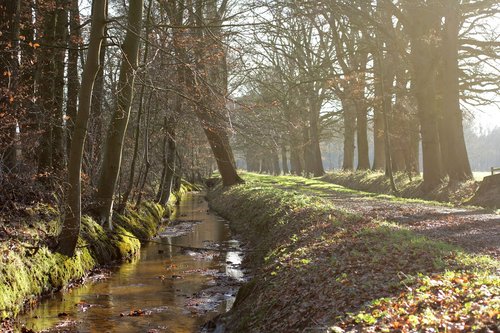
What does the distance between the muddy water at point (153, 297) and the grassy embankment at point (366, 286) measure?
935mm

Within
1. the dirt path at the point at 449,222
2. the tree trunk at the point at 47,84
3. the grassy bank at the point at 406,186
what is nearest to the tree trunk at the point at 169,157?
the tree trunk at the point at 47,84

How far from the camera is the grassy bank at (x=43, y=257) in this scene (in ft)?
26.8

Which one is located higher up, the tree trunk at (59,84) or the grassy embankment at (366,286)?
the tree trunk at (59,84)

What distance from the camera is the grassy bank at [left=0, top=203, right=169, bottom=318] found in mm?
8180

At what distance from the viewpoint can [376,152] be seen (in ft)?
117

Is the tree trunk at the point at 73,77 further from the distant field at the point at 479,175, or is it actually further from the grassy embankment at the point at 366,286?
the distant field at the point at 479,175

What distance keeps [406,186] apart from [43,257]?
20036 mm

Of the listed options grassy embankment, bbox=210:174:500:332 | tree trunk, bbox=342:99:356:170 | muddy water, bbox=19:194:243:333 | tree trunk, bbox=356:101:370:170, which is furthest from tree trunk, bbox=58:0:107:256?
tree trunk, bbox=342:99:356:170

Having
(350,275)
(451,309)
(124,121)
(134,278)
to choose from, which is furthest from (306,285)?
(124,121)

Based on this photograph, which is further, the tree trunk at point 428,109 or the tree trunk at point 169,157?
the tree trunk at point 428,109

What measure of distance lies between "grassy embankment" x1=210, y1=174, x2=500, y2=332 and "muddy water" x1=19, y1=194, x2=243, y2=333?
36.8 inches

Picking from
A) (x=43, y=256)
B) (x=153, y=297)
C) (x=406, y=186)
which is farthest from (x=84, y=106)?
(x=406, y=186)

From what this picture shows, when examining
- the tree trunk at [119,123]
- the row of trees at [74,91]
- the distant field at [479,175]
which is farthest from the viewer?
the distant field at [479,175]

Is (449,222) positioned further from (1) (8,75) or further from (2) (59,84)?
(1) (8,75)
